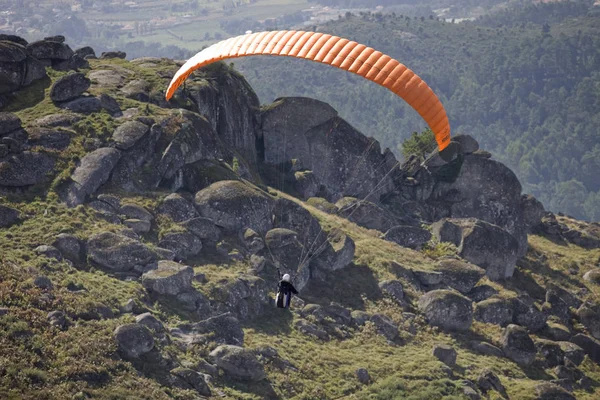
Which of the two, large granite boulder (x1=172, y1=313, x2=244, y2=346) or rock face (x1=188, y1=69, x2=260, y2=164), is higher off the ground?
rock face (x1=188, y1=69, x2=260, y2=164)

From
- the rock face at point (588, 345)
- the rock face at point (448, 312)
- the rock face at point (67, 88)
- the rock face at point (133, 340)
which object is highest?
the rock face at point (67, 88)

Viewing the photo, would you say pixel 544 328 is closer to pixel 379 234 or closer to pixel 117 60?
pixel 379 234

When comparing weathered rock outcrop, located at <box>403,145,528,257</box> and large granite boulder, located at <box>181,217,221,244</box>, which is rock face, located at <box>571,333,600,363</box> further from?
large granite boulder, located at <box>181,217,221,244</box>

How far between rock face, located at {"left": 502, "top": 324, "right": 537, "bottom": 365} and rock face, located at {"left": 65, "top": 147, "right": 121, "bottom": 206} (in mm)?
20566

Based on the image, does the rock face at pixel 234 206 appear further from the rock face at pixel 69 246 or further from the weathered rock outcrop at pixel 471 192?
the weathered rock outcrop at pixel 471 192

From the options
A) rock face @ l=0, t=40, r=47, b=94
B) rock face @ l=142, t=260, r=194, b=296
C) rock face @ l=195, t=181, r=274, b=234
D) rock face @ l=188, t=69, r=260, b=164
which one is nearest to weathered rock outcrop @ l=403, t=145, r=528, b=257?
rock face @ l=188, t=69, r=260, b=164

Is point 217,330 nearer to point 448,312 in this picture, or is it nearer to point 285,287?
point 285,287

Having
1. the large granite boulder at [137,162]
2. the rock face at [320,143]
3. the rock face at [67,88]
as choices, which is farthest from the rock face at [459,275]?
the rock face at [67,88]

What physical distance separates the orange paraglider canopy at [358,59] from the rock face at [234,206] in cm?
873

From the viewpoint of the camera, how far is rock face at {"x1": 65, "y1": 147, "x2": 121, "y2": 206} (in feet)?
142

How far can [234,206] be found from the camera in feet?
150

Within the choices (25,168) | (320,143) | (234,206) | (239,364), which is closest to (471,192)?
(320,143)

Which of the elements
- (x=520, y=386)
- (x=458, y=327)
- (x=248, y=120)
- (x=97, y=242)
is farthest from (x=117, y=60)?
(x=520, y=386)

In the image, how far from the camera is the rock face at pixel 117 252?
39.4 metres
